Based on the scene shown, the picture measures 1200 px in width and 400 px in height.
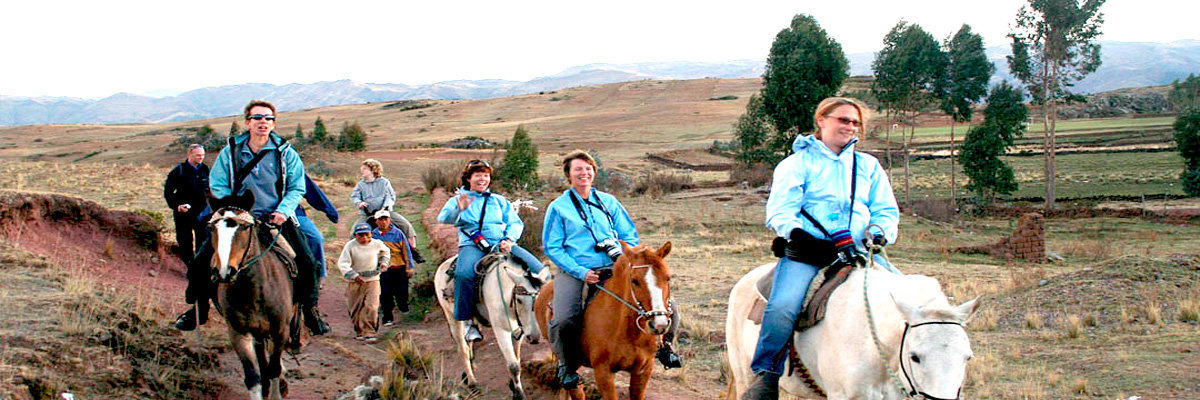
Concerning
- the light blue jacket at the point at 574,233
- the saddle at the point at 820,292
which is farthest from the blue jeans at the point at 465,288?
the saddle at the point at 820,292

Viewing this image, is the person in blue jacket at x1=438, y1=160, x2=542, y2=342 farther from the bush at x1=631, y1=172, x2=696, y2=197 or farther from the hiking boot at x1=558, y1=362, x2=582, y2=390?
the bush at x1=631, y1=172, x2=696, y2=197

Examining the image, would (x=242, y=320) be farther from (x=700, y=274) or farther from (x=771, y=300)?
(x=700, y=274)

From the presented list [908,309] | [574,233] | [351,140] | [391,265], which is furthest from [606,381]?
[351,140]

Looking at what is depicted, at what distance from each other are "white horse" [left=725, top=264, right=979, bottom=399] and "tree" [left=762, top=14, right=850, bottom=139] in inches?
1267

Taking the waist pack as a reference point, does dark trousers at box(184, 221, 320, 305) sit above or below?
below

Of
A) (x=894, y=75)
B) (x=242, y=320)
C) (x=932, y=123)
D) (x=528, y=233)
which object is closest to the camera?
(x=242, y=320)

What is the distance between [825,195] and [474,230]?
4304mm

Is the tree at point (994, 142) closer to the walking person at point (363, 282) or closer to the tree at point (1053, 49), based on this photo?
the tree at point (1053, 49)

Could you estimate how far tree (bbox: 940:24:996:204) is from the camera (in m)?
36.7

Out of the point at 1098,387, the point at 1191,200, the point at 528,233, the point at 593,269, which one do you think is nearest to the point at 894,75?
the point at 1191,200

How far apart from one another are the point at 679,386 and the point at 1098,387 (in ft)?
13.6

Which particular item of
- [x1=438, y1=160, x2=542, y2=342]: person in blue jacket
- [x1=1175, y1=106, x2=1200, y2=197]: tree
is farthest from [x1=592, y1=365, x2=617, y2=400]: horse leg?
[x1=1175, y1=106, x2=1200, y2=197]: tree

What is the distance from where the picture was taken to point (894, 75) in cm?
3747

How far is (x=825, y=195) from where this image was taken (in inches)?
171
